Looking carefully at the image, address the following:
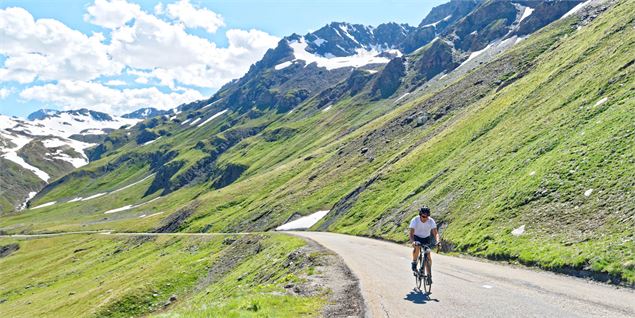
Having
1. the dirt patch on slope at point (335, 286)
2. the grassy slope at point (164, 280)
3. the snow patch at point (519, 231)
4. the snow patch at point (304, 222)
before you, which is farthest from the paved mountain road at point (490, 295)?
the snow patch at point (304, 222)

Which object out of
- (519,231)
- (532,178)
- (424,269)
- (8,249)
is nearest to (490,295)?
(424,269)

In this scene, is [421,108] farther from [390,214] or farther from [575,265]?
[575,265]

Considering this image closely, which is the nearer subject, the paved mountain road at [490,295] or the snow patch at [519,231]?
the paved mountain road at [490,295]

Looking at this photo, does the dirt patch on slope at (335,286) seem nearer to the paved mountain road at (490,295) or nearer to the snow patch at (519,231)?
the paved mountain road at (490,295)

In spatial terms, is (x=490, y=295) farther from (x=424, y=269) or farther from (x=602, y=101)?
(x=602, y=101)

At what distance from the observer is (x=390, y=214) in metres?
58.2

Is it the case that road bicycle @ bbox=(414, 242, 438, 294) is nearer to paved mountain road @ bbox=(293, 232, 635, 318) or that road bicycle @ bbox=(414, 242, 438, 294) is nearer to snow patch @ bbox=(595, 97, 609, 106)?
paved mountain road @ bbox=(293, 232, 635, 318)

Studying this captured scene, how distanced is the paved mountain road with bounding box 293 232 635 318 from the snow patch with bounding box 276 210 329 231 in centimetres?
5390

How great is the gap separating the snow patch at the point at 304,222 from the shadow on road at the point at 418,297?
6078 cm

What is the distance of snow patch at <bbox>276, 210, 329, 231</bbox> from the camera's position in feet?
267

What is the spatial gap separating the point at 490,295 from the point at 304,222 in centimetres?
6627

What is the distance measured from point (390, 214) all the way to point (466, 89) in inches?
2833

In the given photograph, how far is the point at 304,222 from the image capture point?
3280 inches

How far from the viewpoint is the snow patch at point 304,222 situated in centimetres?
8150
